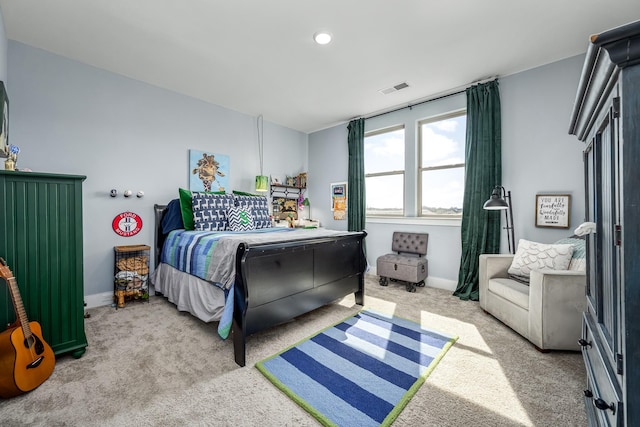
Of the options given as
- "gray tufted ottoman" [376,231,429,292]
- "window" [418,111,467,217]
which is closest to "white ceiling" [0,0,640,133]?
"window" [418,111,467,217]

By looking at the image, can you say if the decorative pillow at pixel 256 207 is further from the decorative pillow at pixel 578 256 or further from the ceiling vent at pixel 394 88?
the decorative pillow at pixel 578 256

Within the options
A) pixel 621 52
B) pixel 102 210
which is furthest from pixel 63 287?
pixel 621 52

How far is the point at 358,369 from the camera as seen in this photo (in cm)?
184

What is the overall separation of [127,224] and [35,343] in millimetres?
1847

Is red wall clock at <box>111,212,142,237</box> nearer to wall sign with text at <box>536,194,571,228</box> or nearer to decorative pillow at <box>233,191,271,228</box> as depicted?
decorative pillow at <box>233,191,271,228</box>

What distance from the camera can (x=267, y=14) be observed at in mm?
2244

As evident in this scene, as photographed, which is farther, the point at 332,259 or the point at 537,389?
the point at 332,259

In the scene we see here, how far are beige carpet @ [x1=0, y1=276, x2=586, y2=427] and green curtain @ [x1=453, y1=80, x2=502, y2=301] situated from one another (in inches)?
38.2

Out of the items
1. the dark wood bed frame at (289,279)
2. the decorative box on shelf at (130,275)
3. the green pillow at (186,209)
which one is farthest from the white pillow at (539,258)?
the decorative box on shelf at (130,275)

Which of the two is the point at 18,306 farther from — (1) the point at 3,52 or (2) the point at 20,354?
(1) the point at 3,52

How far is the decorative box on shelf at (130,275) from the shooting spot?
3061 millimetres

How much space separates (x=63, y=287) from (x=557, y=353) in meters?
3.66

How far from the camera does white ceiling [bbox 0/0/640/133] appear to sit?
7.11 ft

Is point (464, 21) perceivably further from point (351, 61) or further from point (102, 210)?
point (102, 210)
